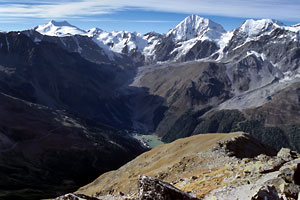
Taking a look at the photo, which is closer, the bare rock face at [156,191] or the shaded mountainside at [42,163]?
the bare rock face at [156,191]

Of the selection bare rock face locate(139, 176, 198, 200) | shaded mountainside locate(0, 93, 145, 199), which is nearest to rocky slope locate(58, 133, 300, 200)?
bare rock face locate(139, 176, 198, 200)

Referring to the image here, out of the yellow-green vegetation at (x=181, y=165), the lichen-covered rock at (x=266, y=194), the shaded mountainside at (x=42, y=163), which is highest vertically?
the lichen-covered rock at (x=266, y=194)

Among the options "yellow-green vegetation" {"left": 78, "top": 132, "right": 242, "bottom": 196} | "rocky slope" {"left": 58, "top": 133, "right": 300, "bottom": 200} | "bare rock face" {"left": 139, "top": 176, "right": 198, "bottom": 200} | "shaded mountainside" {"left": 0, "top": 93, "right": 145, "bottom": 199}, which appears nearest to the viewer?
"bare rock face" {"left": 139, "top": 176, "right": 198, "bottom": 200}

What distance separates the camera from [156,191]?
16656 mm

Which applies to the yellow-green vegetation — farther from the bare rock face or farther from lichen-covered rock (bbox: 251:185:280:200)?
the bare rock face

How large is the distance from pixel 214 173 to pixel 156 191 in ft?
80.0

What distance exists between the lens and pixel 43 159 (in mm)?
175000

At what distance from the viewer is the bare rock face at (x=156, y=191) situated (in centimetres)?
1664

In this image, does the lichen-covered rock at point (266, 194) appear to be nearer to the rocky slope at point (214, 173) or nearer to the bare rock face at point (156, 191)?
the rocky slope at point (214, 173)

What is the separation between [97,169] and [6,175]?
54.1 metres

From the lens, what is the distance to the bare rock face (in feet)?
54.6

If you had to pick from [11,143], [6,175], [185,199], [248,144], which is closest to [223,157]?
[248,144]

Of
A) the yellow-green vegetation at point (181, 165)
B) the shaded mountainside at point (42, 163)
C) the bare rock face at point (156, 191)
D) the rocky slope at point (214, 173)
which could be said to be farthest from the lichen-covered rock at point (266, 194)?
the shaded mountainside at point (42, 163)

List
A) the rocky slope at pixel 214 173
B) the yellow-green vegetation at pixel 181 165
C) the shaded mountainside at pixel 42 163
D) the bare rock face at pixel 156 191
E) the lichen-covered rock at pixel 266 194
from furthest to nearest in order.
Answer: the shaded mountainside at pixel 42 163 < the yellow-green vegetation at pixel 181 165 < the rocky slope at pixel 214 173 < the lichen-covered rock at pixel 266 194 < the bare rock face at pixel 156 191
